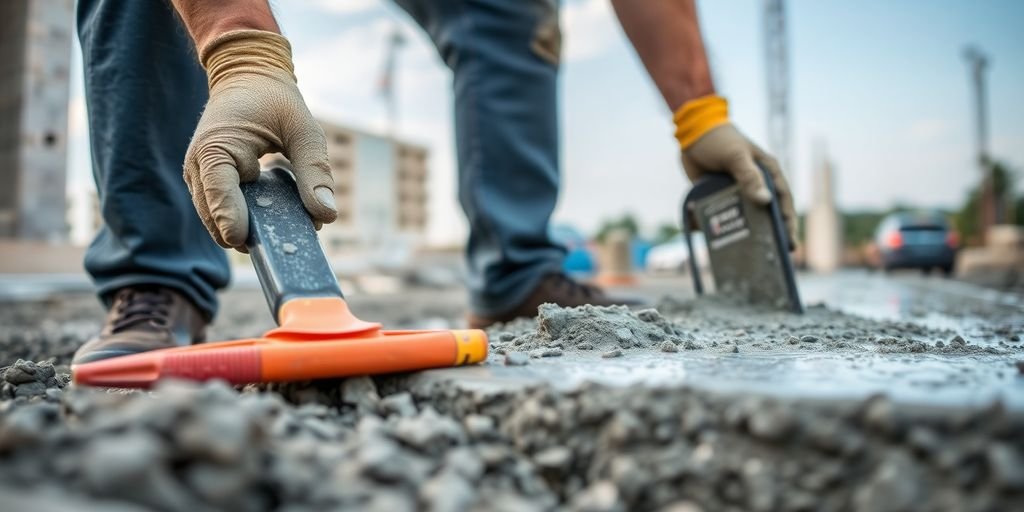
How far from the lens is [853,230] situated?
41781 mm

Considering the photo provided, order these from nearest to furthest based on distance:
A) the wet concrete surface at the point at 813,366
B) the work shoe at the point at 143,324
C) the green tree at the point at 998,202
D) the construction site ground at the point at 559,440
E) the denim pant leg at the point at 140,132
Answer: the construction site ground at the point at 559,440, the wet concrete surface at the point at 813,366, the work shoe at the point at 143,324, the denim pant leg at the point at 140,132, the green tree at the point at 998,202

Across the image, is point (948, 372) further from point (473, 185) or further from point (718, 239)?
point (473, 185)

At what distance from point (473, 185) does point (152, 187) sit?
972 mm

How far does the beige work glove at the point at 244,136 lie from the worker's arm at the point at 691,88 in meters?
1.12

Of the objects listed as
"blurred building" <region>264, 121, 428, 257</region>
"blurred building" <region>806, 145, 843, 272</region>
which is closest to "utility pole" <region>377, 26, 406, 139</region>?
"blurred building" <region>264, 121, 428, 257</region>

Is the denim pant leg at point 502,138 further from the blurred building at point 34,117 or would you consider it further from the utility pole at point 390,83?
the utility pole at point 390,83

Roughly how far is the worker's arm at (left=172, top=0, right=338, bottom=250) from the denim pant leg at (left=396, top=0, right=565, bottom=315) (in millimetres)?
990

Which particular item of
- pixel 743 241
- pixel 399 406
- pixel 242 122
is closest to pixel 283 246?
pixel 242 122

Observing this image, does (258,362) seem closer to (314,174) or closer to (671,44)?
(314,174)

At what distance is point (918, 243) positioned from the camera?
12.8 metres

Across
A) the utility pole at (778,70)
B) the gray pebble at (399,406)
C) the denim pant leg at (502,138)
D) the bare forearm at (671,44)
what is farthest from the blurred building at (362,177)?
the gray pebble at (399,406)

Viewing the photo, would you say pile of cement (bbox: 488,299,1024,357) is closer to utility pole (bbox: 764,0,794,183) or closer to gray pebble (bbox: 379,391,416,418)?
gray pebble (bbox: 379,391,416,418)

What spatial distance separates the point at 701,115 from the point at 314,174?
1.23 m

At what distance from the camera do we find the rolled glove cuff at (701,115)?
2.00 metres
